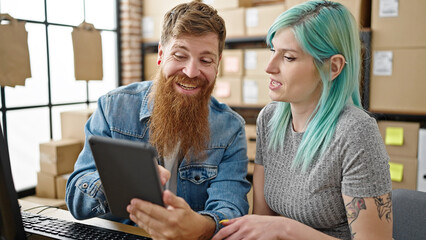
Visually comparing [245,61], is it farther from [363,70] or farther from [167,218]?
[167,218]

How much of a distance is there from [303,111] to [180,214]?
1.90ft

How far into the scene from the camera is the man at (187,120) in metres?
1.27

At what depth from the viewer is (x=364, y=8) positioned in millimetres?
2666

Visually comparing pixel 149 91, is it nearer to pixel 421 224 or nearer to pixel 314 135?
pixel 314 135

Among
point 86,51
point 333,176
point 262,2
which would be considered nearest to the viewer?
point 333,176

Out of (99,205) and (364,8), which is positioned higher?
(364,8)

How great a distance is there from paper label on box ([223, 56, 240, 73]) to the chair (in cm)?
209

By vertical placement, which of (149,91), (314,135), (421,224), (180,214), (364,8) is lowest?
(421,224)

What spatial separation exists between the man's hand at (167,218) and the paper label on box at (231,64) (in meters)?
A: 2.32

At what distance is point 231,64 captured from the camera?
3.18m

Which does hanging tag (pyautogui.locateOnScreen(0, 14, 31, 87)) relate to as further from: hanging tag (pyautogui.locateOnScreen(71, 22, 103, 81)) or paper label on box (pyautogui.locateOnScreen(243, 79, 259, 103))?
paper label on box (pyautogui.locateOnScreen(243, 79, 259, 103))

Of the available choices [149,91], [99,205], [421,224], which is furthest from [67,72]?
[421,224]

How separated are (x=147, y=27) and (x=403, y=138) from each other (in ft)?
8.15

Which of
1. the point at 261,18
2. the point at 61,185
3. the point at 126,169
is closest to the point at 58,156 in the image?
the point at 61,185
